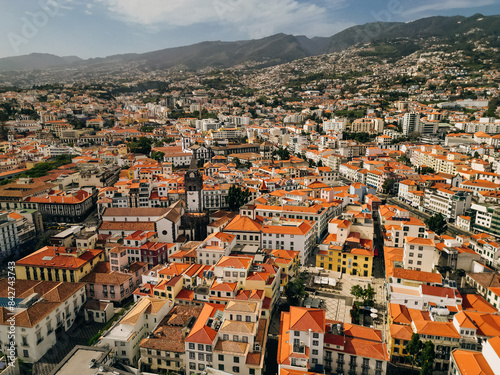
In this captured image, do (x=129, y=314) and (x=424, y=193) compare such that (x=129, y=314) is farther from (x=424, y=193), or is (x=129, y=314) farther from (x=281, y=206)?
(x=424, y=193)

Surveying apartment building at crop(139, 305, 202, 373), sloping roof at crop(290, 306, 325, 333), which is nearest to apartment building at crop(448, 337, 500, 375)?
sloping roof at crop(290, 306, 325, 333)

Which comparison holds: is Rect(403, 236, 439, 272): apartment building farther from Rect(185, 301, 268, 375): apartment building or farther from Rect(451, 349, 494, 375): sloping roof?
Rect(185, 301, 268, 375): apartment building

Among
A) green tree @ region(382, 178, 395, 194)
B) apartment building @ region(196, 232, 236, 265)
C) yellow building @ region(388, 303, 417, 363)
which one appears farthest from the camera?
green tree @ region(382, 178, 395, 194)

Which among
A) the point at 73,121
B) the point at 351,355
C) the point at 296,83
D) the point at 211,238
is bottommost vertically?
the point at 351,355

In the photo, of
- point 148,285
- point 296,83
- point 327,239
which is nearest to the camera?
point 148,285

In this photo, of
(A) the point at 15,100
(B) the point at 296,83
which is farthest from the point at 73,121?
(B) the point at 296,83

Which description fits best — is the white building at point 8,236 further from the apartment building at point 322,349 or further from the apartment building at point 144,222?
the apartment building at point 322,349

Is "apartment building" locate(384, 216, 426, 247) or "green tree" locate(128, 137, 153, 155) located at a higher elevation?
"green tree" locate(128, 137, 153, 155)
